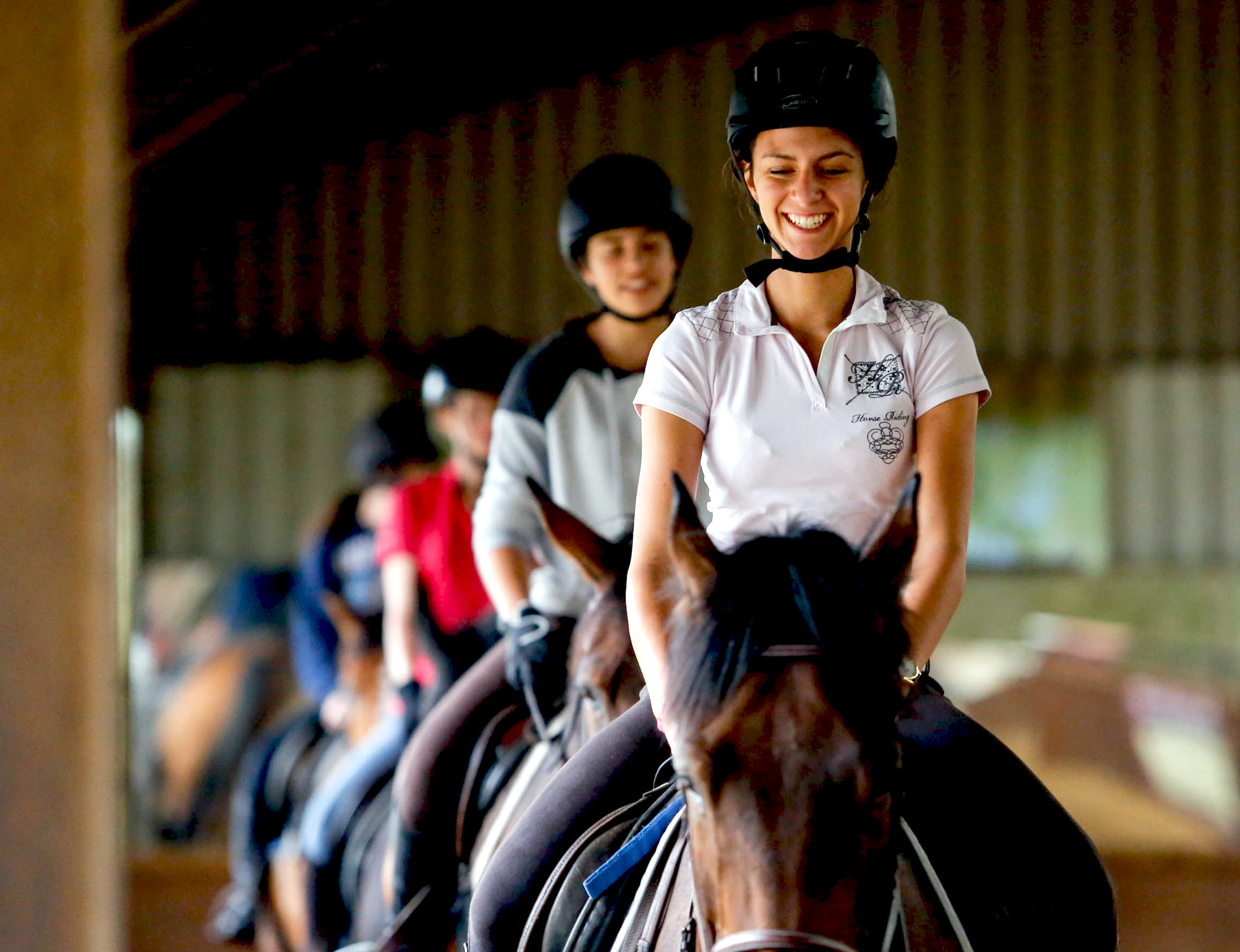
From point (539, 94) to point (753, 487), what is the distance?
653 cm

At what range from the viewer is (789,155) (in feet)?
4.86

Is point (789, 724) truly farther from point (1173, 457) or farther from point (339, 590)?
point (1173, 457)

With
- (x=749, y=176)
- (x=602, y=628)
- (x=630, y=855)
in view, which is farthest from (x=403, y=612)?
(x=749, y=176)

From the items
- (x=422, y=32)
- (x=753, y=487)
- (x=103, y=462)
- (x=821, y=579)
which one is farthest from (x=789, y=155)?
(x=422, y=32)

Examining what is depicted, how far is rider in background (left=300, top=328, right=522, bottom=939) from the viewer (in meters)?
3.36

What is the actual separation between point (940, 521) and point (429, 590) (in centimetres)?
272

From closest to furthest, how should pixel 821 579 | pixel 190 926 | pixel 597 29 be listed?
pixel 821 579 < pixel 190 926 < pixel 597 29

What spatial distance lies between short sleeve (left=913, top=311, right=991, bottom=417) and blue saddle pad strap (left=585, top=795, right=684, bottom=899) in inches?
22.1

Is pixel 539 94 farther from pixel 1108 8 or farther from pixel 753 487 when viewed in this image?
pixel 753 487

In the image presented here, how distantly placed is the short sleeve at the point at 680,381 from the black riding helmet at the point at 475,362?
1.81 m

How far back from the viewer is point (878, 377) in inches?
57.2

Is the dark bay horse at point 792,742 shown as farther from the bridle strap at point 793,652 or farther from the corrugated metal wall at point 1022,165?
the corrugated metal wall at point 1022,165

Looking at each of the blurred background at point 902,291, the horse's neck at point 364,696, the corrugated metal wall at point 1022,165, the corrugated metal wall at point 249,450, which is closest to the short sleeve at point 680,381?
the horse's neck at point 364,696

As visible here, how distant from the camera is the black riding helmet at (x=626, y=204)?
2113 millimetres
